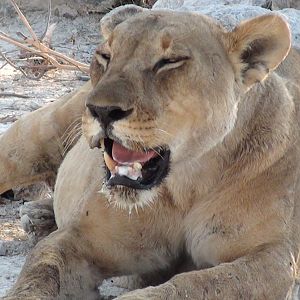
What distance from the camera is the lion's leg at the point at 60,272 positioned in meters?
3.31

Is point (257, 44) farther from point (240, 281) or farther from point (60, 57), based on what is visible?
point (60, 57)

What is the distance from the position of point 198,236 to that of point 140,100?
0.66 metres

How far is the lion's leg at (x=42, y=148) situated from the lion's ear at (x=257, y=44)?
5.12 ft

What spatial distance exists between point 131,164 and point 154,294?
1.31ft

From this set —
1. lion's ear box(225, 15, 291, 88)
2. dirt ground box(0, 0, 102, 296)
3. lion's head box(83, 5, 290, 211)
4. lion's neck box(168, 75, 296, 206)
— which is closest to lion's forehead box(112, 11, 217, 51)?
lion's head box(83, 5, 290, 211)

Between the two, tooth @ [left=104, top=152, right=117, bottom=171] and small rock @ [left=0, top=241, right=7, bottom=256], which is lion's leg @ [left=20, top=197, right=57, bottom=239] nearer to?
small rock @ [left=0, top=241, right=7, bottom=256]

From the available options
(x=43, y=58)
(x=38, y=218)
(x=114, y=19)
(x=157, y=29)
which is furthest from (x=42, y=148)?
(x=43, y=58)

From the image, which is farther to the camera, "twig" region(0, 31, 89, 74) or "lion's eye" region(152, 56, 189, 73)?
"twig" region(0, 31, 89, 74)

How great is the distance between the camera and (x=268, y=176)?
3441 mm

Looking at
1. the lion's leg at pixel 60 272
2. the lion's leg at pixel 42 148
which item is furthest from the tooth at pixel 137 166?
the lion's leg at pixel 42 148

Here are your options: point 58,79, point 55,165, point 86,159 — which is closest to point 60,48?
point 58,79

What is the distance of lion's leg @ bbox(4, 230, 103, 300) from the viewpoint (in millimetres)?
3307

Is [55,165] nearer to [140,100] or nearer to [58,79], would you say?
[140,100]

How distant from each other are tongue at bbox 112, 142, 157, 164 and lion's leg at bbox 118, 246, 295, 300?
39 cm
